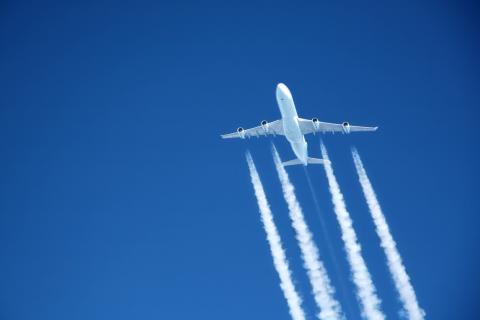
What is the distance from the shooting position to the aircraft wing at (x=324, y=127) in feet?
242

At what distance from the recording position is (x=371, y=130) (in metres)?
73.6

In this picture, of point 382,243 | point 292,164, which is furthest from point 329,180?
point 382,243

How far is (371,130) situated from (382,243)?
12.5m

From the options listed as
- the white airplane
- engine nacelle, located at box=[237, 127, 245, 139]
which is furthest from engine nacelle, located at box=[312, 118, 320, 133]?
engine nacelle, located at box=[237, 127, 245, 139]

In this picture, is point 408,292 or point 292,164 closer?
point 408,292

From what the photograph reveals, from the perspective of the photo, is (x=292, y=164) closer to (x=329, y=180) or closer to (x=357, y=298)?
(x=329, y=180)

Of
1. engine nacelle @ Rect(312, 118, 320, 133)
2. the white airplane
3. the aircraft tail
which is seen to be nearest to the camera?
the white airplane

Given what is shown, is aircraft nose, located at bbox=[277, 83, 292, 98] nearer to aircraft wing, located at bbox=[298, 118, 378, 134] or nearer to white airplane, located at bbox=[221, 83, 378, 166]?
white airplane, located at bbox=[221, 83, 378, 166]

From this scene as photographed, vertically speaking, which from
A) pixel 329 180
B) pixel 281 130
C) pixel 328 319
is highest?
pixel 281 130

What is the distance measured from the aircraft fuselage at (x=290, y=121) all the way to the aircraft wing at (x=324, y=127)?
2.14 m

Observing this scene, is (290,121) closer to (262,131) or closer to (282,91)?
(282,91)

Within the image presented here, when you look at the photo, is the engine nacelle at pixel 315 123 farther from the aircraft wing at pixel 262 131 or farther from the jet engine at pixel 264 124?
the jet engine at pixel 264 124

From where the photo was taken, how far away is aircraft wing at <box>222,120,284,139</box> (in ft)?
251

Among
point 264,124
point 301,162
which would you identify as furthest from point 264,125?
point 301,162
